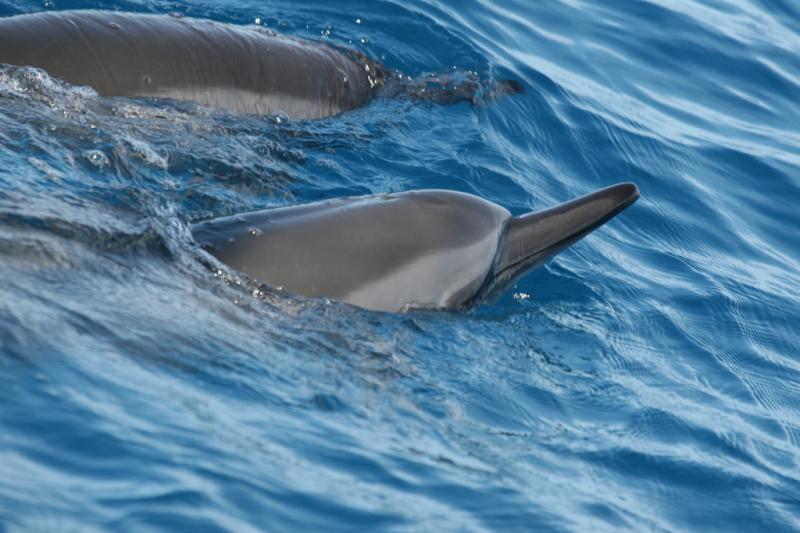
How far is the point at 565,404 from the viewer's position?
22.1 feet

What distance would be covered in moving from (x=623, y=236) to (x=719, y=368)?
2.27m

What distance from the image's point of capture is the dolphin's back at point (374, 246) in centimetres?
640

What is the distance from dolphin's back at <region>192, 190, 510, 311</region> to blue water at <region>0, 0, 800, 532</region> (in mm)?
124

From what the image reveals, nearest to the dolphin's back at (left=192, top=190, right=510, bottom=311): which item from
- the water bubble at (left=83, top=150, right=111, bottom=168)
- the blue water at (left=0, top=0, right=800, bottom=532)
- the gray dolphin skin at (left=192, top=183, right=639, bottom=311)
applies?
the gray dolphin skin at (left=192, top=183, right=639, bottom=311)

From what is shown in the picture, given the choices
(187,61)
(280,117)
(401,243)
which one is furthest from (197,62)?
(401,243)

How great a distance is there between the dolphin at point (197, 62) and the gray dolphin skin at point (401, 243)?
9.34 ft

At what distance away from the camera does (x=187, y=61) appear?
9.52 metres

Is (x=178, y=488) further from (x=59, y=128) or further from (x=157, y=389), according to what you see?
(x=59, y=128)

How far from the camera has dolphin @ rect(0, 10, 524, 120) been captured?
885 cm

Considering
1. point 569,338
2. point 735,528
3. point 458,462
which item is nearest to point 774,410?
point 569,338

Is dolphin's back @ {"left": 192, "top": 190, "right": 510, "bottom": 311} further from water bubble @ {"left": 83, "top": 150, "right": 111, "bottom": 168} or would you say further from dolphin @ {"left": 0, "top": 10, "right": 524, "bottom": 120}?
dolphin @ {"left": 0, "top": 10, "right": 524, "bottom": 120}

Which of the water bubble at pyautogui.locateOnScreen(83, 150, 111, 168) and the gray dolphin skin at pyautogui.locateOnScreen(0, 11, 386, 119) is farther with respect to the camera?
the gray dolphin skin at pyautogui.locateOnScreen(0, 11, 386, 119)

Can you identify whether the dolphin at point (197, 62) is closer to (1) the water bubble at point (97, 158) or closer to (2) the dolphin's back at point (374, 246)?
(1) the water bubble at point (97, 158)

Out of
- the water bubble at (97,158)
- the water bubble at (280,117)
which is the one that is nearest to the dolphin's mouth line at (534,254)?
the water bubble at (97,158)
